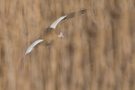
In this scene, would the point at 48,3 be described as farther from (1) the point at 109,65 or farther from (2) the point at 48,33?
(1) the point at 109,65

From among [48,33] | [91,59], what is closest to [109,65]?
[91,59]

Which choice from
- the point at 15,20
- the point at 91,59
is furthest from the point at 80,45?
the point at 15,20

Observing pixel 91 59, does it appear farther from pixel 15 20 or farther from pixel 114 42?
pixel 15 20

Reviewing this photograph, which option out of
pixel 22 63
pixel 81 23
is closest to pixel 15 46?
pixel 22 63

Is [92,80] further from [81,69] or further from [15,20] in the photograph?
[15,20]

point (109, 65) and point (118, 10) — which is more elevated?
point (118, 10)

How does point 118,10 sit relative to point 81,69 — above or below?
above
